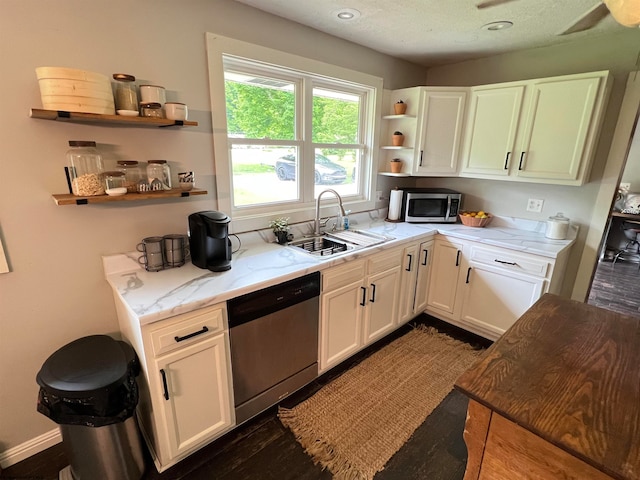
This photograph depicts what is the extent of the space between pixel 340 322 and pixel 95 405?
137cm

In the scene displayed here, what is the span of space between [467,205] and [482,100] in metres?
0.99

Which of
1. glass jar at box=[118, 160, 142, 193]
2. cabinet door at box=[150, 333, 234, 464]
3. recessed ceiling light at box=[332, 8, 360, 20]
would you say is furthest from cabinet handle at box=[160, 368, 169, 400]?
recessed ceiling light at box=[332, 8, 360, 20]

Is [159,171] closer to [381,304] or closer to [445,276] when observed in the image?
[381,304]

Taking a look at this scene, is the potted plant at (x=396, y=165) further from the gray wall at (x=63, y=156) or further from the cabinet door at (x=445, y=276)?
the gray wall at (x=63, y=156)

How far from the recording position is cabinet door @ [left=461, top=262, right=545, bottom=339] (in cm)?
237

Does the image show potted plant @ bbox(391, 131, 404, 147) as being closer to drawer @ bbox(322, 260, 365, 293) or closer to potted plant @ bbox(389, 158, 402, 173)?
potted plant @ bbox(389, 158, 402, 173)

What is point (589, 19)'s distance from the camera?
1.96m

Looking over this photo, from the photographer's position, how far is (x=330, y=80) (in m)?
2.44

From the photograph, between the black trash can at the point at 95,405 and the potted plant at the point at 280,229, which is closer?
the black trash can at the point at 95,405

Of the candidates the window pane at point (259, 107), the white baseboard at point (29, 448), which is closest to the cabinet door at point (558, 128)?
the window pane at point (259, 107)

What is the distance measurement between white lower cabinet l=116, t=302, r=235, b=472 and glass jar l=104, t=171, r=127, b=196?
574 millimetres

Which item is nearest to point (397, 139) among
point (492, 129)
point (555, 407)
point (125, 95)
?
point (492, 129)

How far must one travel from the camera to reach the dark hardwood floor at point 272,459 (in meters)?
1.55

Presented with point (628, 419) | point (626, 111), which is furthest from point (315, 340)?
point (626, 111)
